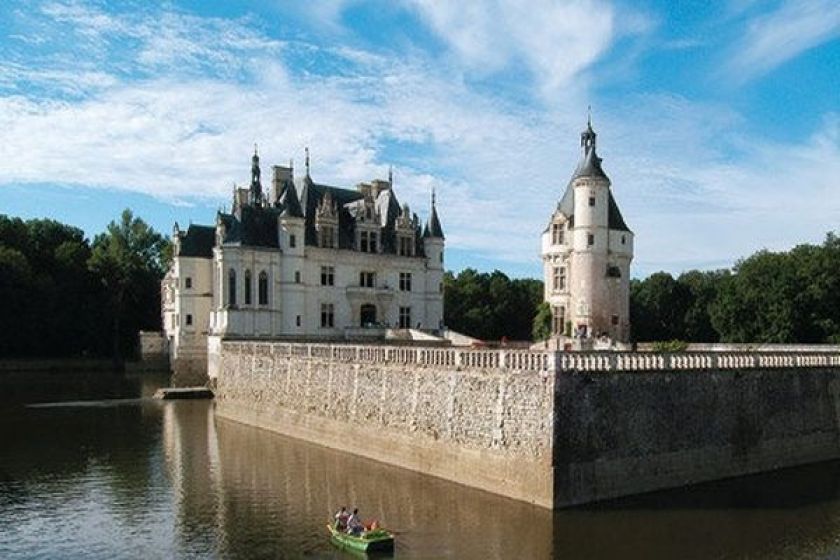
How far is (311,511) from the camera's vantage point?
60.5ft

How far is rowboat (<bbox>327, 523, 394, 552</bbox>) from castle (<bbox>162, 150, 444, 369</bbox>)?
1061 inches

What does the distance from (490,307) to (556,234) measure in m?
21.8

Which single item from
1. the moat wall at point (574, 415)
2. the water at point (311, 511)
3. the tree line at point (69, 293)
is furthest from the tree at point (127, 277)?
the moat wall at point (574, 415)

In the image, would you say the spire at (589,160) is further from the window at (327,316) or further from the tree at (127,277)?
the tree at (127,277)

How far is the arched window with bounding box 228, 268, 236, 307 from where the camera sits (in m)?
43.4

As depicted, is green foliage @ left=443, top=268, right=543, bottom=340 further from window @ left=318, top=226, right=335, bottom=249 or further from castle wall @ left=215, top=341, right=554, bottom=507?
castle wall @ left=215, top=341, right=554, bottom=507

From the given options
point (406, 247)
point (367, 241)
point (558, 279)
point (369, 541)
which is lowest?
point (369, 541)

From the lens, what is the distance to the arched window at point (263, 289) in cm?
4428

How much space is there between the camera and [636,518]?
17516 millimetres

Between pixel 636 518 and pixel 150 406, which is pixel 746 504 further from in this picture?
pixel 150 406

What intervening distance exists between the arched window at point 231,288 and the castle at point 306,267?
0.05m

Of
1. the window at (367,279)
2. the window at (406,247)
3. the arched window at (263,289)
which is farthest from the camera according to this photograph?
the window at (406,247)

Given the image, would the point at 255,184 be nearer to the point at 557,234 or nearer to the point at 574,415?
the point at 557,234

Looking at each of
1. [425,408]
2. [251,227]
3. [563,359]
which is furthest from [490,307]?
[563,359]
